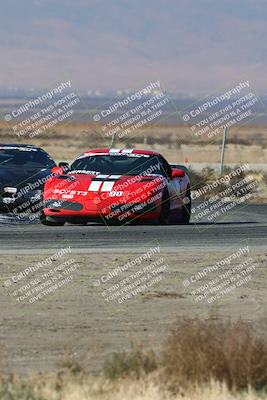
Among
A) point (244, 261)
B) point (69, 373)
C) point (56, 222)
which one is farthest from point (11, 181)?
point (69, 373)

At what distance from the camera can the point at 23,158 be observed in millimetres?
26688

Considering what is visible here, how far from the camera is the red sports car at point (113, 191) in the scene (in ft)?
71.1

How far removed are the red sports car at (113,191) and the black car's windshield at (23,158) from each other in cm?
327

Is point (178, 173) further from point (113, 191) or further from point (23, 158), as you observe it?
point (23, 158)

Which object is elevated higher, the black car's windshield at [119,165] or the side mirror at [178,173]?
the black car's windshield at [119,165]

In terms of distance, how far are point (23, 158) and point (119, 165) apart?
4285 mm

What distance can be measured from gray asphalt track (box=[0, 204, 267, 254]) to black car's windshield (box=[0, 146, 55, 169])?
2820mm

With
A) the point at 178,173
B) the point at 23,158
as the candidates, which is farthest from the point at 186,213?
the point at 23,158

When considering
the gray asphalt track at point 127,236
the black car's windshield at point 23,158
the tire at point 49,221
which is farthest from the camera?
the black car's windshield at point 23,158

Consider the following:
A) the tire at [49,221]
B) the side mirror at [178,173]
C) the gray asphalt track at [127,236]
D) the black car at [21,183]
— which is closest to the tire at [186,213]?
the gray asphalt track at [127,236]

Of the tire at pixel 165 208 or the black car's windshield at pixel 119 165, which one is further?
the black car's windshield at pixel 119 165

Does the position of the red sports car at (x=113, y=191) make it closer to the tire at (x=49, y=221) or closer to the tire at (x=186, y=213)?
the tire at (x=49, y=221)

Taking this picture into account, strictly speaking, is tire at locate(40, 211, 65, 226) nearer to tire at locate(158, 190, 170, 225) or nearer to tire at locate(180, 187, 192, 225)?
tire at locate(158, 190, 170, 225)

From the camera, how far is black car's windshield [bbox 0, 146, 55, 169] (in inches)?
1037
